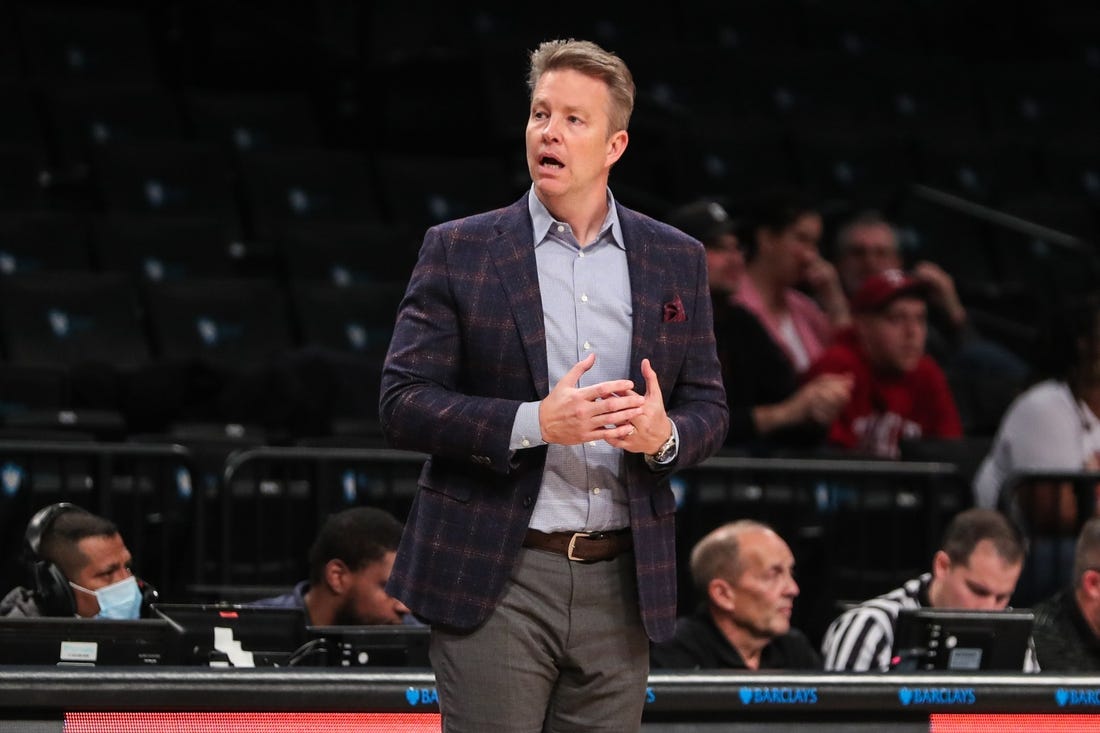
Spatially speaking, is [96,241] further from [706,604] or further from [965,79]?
[965,79]

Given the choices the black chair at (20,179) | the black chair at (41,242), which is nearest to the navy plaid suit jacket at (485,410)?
the black chair at (41,242)

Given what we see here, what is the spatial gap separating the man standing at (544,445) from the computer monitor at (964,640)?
64.7 inches

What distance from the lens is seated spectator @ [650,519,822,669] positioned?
16.3 feet

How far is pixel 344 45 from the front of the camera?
9.82 metres

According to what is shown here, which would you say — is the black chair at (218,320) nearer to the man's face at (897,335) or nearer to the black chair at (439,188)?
the black chair at (439,188)

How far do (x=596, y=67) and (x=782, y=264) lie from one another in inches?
170

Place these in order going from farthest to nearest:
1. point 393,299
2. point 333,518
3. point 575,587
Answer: point 393,299 → point 333,518 → point 575,587

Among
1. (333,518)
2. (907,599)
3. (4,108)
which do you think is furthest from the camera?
(4,108)

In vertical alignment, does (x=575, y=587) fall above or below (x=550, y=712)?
above

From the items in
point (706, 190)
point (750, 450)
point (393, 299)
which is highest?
point (706, 190)

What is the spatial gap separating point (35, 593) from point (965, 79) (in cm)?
A: 799

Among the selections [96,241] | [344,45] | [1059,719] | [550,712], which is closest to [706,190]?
[344,45]

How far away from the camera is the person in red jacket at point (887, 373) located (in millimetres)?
6582

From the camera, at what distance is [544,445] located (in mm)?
2719
